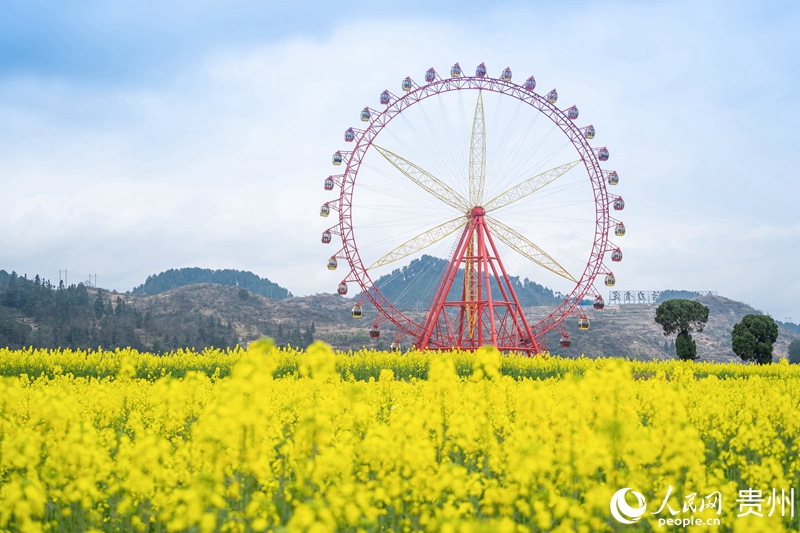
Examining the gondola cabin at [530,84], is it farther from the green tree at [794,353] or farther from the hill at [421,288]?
the hill at [421,288]

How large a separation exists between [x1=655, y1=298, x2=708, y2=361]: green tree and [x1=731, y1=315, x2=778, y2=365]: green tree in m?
2.03

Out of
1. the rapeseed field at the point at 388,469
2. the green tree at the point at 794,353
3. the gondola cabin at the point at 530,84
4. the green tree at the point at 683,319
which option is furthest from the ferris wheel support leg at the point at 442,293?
the green tree at the point at 794,353

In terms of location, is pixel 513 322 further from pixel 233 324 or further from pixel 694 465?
pixel 233 324

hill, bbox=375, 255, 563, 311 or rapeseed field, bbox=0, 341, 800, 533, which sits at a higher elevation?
hill, bbox=375, 255, 563, 311

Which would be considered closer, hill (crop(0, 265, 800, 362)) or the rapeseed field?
the rapeseed field

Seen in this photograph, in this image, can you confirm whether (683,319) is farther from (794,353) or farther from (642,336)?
(794,353)

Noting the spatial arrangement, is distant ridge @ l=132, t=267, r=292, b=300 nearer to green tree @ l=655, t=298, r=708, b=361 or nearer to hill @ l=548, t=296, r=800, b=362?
hill @ l=548, t=296, r=800, b=362

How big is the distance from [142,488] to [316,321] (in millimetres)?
69949

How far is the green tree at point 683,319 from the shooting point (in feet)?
120

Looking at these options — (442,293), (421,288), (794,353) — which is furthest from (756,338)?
(421,288)

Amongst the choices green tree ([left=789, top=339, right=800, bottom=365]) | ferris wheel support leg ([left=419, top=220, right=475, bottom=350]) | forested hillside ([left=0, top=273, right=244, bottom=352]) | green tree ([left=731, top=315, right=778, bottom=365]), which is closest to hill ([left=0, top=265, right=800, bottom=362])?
forested hillside ([left=0, top=273, right=244, bottom=352])

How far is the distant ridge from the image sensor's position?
471 ft

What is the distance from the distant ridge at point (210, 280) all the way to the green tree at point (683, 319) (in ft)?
362

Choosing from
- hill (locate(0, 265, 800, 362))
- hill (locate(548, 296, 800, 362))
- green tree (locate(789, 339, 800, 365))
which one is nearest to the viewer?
hill (locate(0, 265, 800, 362))
